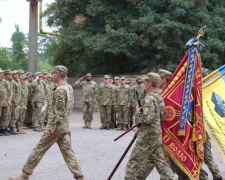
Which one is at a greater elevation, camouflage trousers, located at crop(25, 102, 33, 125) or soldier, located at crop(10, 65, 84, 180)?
soldier, located at crop(10, 65, 84, 180)

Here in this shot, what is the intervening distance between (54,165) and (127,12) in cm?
1865

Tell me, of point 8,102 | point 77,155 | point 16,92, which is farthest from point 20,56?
point 77,155

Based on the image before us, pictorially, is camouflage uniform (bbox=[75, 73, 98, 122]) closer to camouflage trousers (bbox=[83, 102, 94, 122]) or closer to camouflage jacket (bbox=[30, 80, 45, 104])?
camouflage trousers (bbox=[83, 102, 94, 122])

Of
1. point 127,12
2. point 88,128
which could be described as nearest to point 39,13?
point 127,12

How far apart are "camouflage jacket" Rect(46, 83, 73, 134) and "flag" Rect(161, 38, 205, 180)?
1630 mm

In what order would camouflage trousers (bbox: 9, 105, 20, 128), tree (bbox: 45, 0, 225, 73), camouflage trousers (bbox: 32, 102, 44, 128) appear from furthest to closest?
tree (bbox: 45, 0, 225, 73) → camouflage trousers (bbox: 32, 102, 44, 128) → camouflage trousers (bbox: 9, 105, 20, 128)

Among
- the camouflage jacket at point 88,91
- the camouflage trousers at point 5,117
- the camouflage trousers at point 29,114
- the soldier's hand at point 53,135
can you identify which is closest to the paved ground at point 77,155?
the camouflage trousers at point 5,117

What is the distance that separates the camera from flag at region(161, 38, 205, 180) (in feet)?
24.8

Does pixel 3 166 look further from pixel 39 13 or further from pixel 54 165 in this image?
pixel 39 13

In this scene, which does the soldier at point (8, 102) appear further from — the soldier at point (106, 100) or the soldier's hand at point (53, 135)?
the soldier's hand at point (53, 135)

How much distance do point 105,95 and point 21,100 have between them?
146 inches

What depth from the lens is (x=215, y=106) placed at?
29.0 ft

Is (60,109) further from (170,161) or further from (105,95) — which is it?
(105,95)

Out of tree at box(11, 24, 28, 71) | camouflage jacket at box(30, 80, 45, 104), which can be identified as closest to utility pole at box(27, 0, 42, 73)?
tree at box(11, 24, 28, 71)
